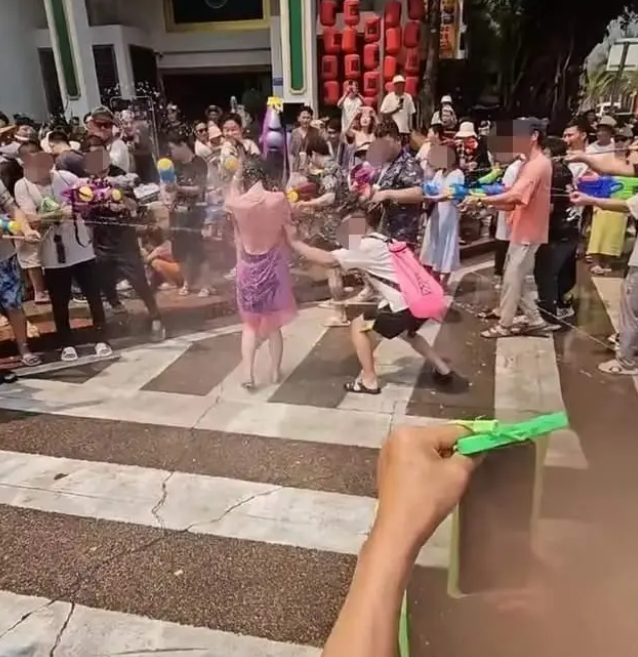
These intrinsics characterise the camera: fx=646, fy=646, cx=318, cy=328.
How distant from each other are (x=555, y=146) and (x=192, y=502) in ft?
10.8

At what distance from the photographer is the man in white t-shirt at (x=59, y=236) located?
13.6ft

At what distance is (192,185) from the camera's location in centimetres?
557

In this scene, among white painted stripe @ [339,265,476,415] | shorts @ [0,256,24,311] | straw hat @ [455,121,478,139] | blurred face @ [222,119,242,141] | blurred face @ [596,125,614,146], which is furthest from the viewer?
straw hat @ [455,121,478,139]

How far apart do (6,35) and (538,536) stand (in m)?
13.8

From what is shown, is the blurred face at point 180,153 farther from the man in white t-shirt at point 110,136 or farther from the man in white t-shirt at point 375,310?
the man in white t-shirt at point 375,310

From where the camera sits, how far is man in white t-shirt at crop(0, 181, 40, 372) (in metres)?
3.86

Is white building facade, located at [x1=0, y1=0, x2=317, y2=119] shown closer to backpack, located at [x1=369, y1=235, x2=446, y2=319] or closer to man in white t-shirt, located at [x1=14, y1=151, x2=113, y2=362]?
man in white t-shirt, located at [x1=14, y1=151, x2=113, y2=362]

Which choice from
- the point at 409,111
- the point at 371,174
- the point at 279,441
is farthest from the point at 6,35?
the point at 279,441

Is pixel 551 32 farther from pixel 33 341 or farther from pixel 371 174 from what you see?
pixel 33 341

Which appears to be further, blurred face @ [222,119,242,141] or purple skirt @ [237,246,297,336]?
blurred face @ [222,119,242,141]

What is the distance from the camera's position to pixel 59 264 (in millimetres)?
4270

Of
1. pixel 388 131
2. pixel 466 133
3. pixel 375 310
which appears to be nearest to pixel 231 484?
pixel 375 310

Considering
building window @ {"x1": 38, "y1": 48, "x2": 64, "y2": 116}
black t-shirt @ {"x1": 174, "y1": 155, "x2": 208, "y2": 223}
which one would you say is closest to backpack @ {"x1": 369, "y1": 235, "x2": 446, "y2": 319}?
black t-shirt @ {"x1": 174, "y1": 155, "x2": 208, "y2": 223}

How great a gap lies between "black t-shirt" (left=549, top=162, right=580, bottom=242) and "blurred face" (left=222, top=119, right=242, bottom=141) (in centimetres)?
292
